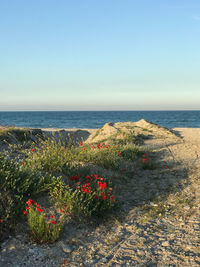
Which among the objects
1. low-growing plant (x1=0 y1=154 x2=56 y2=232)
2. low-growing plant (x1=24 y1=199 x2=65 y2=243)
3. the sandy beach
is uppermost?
low-growing plant (x1=0 y1=154 x2=56 y2=232)

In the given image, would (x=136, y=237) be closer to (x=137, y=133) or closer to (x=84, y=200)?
(x=84, y=200)

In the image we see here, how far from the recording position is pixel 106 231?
512 centimetres

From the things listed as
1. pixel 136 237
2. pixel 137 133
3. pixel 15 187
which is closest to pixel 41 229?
pixel 15 187

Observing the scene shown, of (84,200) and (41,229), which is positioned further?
(84,200)

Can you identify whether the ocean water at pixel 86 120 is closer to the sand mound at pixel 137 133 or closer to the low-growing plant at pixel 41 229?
the sand mound at pixel 137 133

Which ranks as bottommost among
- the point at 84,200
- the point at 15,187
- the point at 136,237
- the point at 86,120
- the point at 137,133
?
the point at 136,237

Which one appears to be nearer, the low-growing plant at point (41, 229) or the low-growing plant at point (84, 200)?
the low-growing plant at point (41, 229)

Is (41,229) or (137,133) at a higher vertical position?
(137,133)

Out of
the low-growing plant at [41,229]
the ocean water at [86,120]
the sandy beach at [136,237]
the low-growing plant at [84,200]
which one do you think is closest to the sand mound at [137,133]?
the ocean water at [86,120]

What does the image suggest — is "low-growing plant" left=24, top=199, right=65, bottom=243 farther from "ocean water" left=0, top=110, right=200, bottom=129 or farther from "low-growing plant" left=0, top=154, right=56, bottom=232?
"ocean water" left=0, top=110, right=200, bottom=129

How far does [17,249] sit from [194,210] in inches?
162

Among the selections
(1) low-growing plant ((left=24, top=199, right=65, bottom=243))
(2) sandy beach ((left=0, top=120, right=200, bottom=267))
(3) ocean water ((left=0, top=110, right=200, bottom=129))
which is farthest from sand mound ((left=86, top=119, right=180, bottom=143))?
(1) low-growing plant ((left=24, top=199, right=65, bottom=243))

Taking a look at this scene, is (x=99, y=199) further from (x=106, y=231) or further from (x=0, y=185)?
(x=0, y=185)

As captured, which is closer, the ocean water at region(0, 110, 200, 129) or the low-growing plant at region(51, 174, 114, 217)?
the low-growing plant at region(51, 174, 114, 217)
